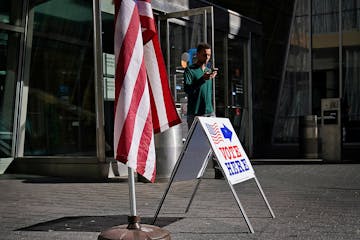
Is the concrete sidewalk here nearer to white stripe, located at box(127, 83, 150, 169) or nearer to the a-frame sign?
the a-frame sign

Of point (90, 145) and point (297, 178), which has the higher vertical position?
point (90, 145)

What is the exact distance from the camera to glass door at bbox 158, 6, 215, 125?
10031mm

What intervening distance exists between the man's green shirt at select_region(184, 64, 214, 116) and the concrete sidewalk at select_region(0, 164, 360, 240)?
3.97 ft

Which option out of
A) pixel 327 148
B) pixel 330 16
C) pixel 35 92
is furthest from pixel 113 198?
pixel 330 16

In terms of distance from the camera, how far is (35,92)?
1062 centimetres

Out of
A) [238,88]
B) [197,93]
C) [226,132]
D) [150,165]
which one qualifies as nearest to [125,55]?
[150,165]

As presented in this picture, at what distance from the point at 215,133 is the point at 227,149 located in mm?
206

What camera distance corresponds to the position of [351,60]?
65.2 ft

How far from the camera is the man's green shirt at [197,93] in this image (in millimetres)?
7504

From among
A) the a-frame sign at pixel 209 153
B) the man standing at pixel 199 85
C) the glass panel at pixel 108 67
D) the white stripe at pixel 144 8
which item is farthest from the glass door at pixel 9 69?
the white stripe at pixel 144 8

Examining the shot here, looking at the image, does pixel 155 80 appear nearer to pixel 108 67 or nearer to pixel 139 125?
pixel 139 125

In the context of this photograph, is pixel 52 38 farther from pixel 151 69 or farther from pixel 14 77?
pixel 151 69

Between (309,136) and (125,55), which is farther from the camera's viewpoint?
(309,136)

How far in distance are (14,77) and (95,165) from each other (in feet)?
9.39
